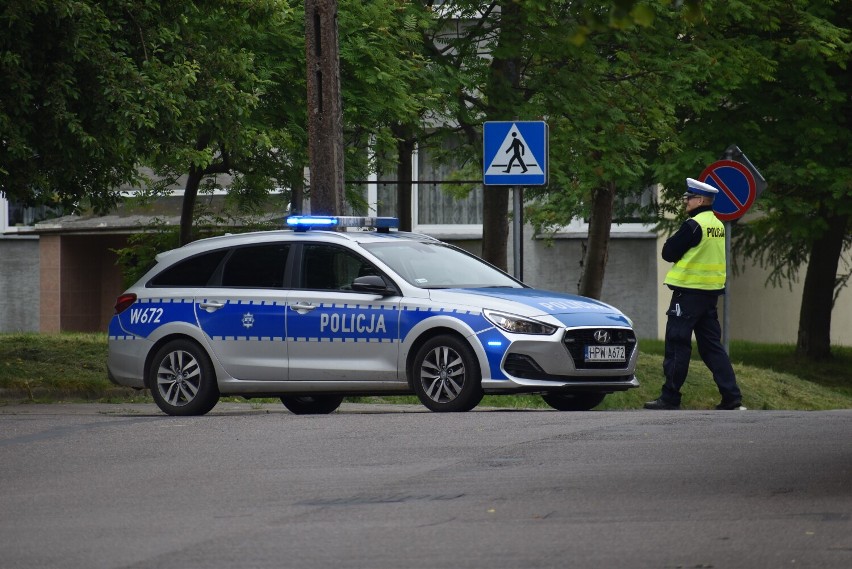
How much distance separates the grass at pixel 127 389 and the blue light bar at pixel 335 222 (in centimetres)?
300

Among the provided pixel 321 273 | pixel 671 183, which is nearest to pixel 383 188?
pixel 671 183

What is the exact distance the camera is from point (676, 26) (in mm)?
22469

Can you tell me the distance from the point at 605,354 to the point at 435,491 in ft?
15.8

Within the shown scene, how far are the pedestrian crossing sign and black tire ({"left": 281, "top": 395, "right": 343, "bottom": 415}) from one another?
2.76 m

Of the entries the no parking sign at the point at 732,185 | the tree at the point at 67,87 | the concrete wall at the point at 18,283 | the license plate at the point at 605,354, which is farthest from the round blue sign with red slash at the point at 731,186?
the concrete wall at the point at 18,283

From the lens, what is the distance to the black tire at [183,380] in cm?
1414

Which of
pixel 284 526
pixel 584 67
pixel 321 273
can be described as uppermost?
pixel 584 67

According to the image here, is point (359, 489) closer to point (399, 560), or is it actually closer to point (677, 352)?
point (399, 560)

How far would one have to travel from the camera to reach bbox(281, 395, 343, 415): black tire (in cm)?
1523

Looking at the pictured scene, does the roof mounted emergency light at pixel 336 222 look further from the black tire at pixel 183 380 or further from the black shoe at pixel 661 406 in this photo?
the black shoe at pixel 661 406

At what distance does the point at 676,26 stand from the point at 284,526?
16.0 meters

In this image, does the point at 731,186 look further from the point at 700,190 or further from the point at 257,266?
the point at 257,266

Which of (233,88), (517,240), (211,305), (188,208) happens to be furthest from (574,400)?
(188,208)

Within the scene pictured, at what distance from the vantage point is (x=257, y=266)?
1434 centimetres
